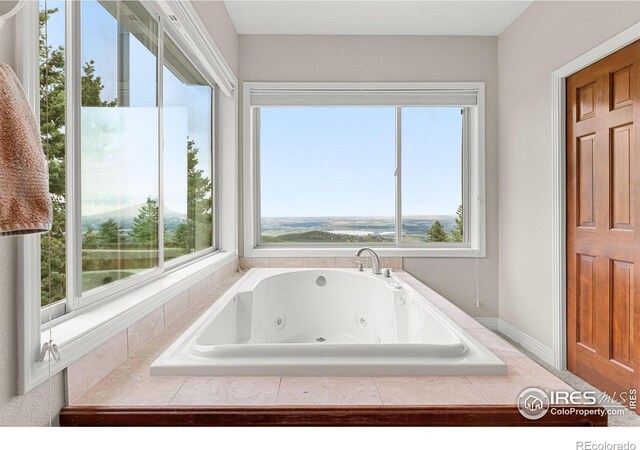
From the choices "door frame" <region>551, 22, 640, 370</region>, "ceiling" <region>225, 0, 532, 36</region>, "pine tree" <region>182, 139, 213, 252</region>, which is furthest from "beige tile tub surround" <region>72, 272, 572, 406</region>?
"ceiling" <region>225, 0, 532, 36</region>

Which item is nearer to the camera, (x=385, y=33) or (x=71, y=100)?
(x=71, y=100)

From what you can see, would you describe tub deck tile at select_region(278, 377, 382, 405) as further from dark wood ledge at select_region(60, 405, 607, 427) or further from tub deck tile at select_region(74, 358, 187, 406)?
tub deck tile at select_region(74, 358, 187, 406)

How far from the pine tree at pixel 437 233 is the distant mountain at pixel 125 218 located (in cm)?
211

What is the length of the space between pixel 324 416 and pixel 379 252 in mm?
2263

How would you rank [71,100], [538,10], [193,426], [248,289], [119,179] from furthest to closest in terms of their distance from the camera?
[538,10] → [248,289] → [119,179] → [71,100] → [193,426]

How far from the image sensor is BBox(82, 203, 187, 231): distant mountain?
130 cm

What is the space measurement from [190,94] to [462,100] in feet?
6.90

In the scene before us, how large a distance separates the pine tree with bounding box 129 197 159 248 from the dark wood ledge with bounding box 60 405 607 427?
0.82 m

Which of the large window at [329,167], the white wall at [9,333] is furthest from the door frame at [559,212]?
the white wall at [9,333]

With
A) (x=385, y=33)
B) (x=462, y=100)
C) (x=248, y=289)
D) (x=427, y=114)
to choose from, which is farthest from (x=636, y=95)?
(x=248, y=289)

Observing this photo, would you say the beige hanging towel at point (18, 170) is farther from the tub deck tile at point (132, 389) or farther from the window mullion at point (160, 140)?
the window mullion at point (160, 140)

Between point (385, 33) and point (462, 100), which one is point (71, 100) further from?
point (462, 100)

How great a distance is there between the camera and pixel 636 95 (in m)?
1.88

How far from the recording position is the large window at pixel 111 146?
1.10 meters
